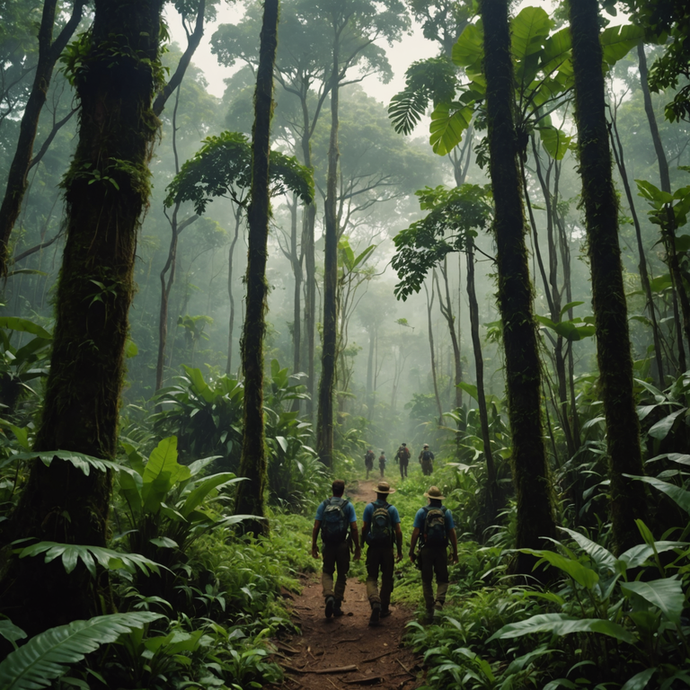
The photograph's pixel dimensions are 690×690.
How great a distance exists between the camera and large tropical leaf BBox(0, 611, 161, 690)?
181 cm

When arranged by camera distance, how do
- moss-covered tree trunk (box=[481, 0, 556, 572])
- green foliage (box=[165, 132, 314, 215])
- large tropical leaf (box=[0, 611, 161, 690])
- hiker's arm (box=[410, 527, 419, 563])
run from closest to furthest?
large tropical leaf (box=[0, 611, 161, 690]) → moss-covered tree trunk (box=[481, 0, 556, 572]) → hiker's arm (box=[410, 527, 419, 563]) → green foliage (box=[165, 132, 314, 215])

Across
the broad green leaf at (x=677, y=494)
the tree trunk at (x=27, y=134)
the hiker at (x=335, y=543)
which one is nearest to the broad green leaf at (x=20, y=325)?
the tree trunk at (x=27, y=134)

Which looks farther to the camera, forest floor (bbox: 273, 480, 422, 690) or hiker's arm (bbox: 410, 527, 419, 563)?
hiker's arm (bbox: 410, 527, 419, 563)

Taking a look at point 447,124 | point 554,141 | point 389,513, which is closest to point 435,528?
point 389,513

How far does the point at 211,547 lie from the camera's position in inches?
193

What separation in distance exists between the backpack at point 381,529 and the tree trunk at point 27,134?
571 centimetres

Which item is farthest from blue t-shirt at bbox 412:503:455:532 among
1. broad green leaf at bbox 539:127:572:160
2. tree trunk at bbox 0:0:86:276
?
Result: tree trunk at bbox 0:0:86:276

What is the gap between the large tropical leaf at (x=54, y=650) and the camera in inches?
71.1

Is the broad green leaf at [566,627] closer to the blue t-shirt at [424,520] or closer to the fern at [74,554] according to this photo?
the fern at [74,554]

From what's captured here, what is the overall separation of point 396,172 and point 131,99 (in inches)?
856

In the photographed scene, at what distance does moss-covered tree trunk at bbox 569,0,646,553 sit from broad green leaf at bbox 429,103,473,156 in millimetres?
2632

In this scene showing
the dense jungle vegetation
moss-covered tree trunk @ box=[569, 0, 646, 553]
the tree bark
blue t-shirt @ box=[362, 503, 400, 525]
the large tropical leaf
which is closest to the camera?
the large tropical leaf

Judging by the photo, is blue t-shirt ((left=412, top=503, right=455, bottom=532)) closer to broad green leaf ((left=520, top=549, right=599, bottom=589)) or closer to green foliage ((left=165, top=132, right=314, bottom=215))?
broad green leaf ((left=520, top=549, right=599, bottom=589))

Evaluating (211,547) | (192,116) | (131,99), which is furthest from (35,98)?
(192,116)
